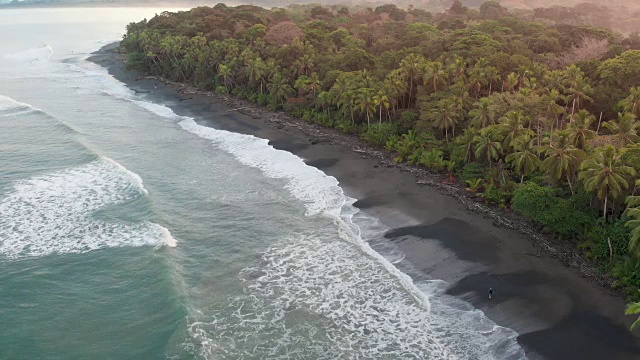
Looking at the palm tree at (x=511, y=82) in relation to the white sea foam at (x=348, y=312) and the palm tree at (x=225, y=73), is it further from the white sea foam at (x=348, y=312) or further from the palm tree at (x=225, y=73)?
the palm tree at (x=225, y=73)

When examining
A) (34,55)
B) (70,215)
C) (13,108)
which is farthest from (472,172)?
(34,55)

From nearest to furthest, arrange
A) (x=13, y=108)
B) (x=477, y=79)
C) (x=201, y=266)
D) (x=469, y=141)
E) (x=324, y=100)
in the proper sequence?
(x=201, y=266), (x=469, y=141), (x=477, y=79), (x=324, y=100), (x=13, y=108)

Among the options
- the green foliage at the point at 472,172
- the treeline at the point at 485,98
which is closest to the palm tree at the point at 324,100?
the treeline at the point at 485,98

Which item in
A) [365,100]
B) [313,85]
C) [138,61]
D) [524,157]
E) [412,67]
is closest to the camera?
[524,157]

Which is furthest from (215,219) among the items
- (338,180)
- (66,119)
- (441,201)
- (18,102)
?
(18,102)

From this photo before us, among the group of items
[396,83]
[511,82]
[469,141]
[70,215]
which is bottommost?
[70,215]

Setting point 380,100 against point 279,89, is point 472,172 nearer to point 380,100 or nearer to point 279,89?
point 380,100
